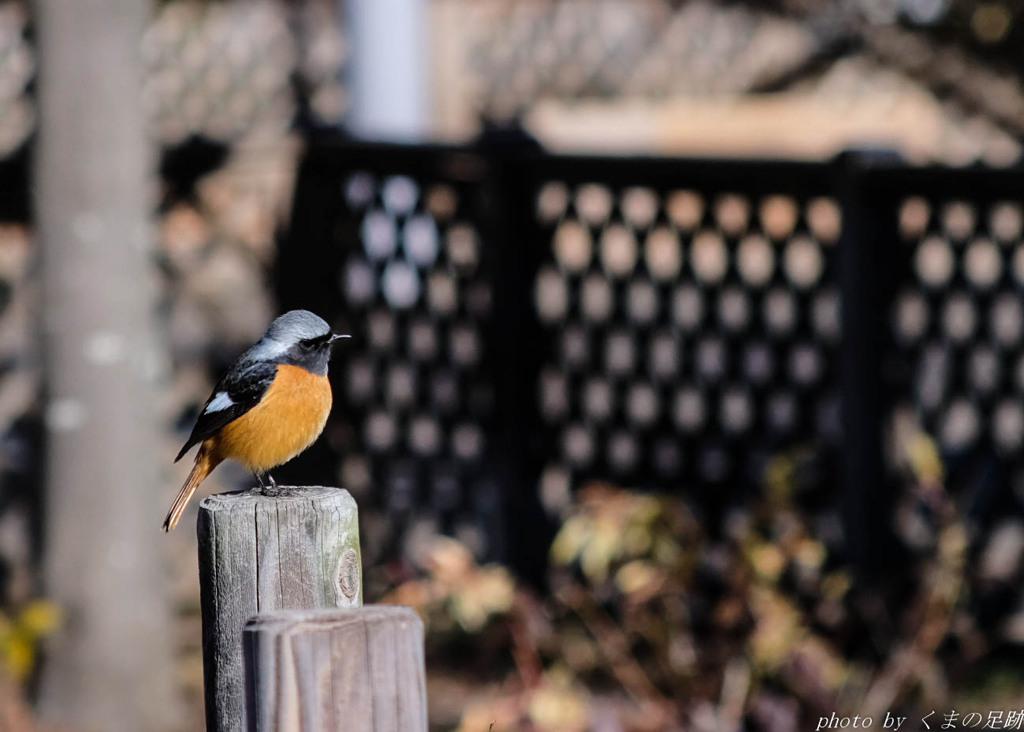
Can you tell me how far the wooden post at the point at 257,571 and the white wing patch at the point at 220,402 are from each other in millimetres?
1411

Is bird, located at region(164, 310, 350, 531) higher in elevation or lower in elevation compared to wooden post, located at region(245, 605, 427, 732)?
higher

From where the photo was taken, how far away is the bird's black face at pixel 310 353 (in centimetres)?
353

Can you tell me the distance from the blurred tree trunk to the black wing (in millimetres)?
1749

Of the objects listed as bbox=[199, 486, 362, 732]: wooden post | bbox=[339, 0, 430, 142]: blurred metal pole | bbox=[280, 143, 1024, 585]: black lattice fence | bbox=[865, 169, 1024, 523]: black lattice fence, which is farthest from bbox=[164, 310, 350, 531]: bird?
bbox=[339, 0, 430, 142]: blurred metal pole

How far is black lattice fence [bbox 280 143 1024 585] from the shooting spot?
511 cm

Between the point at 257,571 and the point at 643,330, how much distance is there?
3809 mm

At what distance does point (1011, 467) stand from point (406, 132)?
3665 mm

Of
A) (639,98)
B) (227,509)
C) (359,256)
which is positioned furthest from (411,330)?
(639,98)

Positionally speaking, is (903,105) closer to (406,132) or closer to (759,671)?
(406,132)

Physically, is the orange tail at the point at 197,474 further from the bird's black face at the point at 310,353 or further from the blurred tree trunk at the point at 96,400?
the blurred tree trunk at the point at 96,400

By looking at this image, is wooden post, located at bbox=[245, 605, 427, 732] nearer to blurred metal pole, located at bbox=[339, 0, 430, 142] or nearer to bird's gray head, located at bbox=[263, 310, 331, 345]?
bird's gray head, located at bbox=[263, 310, 331, 345]

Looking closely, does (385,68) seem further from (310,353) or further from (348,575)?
(348,575)

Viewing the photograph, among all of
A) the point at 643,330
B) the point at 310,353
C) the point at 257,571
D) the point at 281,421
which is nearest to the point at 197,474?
the point at 281,421

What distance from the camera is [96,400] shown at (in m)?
5.21
